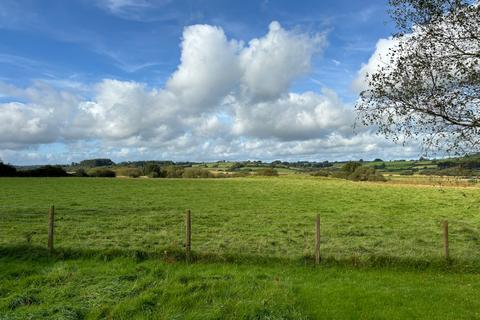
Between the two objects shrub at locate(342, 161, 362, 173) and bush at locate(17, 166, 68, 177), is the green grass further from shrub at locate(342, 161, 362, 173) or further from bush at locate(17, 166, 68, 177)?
shrub at locate(342, 161, 362, 173)

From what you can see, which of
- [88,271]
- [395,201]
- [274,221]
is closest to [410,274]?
[88,271]

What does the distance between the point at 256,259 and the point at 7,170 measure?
338ft

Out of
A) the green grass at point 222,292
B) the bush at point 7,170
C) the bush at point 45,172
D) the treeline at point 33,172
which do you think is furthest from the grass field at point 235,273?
the bush at point 45,172

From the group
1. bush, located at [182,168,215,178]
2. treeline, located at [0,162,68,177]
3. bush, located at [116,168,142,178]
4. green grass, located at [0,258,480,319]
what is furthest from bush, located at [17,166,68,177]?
green grass, located at [0,258,480,319]

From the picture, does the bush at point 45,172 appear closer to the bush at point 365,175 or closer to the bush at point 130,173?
the bush at point 130,173

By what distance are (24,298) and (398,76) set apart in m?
12.7

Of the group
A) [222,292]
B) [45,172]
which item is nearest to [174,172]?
[45,172]

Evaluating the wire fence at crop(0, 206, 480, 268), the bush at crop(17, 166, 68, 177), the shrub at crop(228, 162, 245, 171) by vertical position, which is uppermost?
the shrub at crop(228, 162, 245, 171)

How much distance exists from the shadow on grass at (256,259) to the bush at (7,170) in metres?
96.4

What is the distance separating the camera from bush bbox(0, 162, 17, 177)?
100312mm

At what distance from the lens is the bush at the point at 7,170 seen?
10031cm

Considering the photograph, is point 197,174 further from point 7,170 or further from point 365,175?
point 7,170

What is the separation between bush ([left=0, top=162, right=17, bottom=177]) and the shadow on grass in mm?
96390

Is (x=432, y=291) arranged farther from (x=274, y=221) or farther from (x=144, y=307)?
(x=274, y=221)
